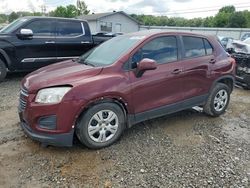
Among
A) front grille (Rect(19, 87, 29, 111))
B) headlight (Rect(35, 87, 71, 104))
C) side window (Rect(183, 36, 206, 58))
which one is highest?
side window (Rect(183, 36, 206, 58))

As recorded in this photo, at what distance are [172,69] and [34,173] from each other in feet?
8.48

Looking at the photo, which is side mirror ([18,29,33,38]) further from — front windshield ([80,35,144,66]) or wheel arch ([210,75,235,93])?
wheel arch ([210,75,235,93])

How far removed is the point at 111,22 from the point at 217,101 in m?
33.6

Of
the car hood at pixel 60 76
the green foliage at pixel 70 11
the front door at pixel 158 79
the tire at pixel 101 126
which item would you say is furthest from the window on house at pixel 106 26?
the tire at pixel 101 126

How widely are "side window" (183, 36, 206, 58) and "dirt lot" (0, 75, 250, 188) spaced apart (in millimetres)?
1282

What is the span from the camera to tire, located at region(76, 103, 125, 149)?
3.72 metres

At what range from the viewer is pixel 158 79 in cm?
431

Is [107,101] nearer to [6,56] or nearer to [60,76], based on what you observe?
[60,76]

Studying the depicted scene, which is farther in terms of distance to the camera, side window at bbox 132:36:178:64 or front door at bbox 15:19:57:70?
front door at bbox 15:19:57:70

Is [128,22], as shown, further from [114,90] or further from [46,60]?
[114,90]

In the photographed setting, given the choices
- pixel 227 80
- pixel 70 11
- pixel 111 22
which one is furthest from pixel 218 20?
pixel 227 80

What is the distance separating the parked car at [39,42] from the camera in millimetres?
7457

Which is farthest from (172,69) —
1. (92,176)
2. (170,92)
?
(92,176)

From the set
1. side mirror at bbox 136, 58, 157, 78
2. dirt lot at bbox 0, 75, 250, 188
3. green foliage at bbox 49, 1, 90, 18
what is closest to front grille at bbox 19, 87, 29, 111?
dirt lot at bbox 0, 75, 250, 188
